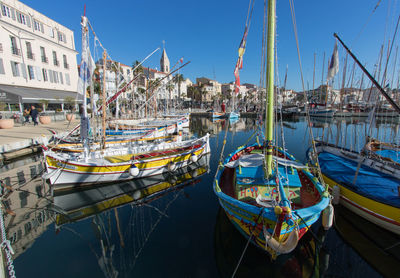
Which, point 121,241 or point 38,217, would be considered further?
point 38,217

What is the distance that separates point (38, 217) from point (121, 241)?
4702 millimetres

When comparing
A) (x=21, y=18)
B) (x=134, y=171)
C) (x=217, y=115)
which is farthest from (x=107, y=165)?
(x=217, y=115)

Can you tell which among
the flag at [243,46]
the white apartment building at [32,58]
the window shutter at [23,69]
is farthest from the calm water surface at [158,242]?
the window shutter at [23,69]

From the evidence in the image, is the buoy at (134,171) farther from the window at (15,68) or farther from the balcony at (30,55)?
the balcony at (30,55)

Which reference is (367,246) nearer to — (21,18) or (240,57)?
(240,57)

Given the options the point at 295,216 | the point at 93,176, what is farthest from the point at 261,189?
the point at 93,176

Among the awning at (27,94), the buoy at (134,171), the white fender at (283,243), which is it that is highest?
the awning at (27,94)

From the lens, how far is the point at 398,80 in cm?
1246

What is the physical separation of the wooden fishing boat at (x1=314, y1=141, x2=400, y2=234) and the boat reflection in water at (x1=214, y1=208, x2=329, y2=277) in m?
2.30

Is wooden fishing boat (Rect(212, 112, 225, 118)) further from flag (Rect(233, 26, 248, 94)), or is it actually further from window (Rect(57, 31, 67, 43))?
flag (Rect(233, 26, 248, 94))

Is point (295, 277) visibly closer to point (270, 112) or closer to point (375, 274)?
point (375, 274)

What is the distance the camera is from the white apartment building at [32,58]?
26.2m

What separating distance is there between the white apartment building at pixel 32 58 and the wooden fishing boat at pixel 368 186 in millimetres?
36490

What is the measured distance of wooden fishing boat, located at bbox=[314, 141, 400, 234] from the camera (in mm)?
6711
